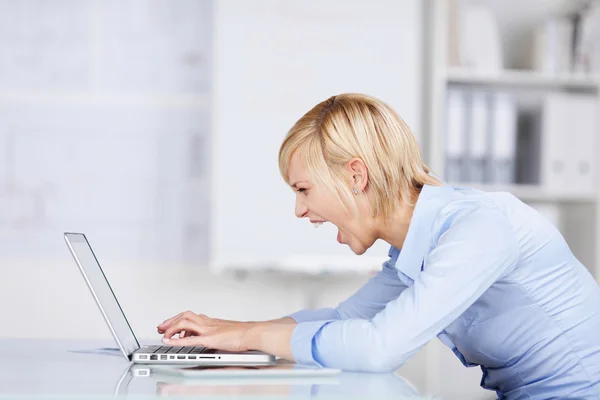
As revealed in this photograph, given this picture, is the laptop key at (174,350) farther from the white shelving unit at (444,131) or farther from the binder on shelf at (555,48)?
the binder on shelf at (555,48)

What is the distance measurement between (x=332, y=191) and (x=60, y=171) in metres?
1.85

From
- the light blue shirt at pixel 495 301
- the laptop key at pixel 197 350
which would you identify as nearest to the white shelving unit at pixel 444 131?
the light blue shirt at pixel 495 301

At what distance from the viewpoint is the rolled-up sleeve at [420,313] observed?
1166 millimetres

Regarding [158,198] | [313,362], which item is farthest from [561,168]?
[313,362]

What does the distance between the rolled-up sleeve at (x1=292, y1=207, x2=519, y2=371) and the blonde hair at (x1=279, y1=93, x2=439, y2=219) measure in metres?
0.20

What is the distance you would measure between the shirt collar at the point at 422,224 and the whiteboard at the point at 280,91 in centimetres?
132

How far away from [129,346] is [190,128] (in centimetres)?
170

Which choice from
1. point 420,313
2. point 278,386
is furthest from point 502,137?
point 278,386

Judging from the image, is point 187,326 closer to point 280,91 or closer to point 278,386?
point 278,386

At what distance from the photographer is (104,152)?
301cm

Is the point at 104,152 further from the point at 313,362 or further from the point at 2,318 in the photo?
the point at 313,362

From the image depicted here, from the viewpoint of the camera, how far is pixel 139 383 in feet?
3.48

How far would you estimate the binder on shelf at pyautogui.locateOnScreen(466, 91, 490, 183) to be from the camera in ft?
9.19

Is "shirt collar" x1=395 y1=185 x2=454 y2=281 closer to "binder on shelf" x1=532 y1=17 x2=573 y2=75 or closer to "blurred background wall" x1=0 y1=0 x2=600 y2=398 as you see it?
"blurred background wall" x1=0 y1=0 x2=600 y2=398
